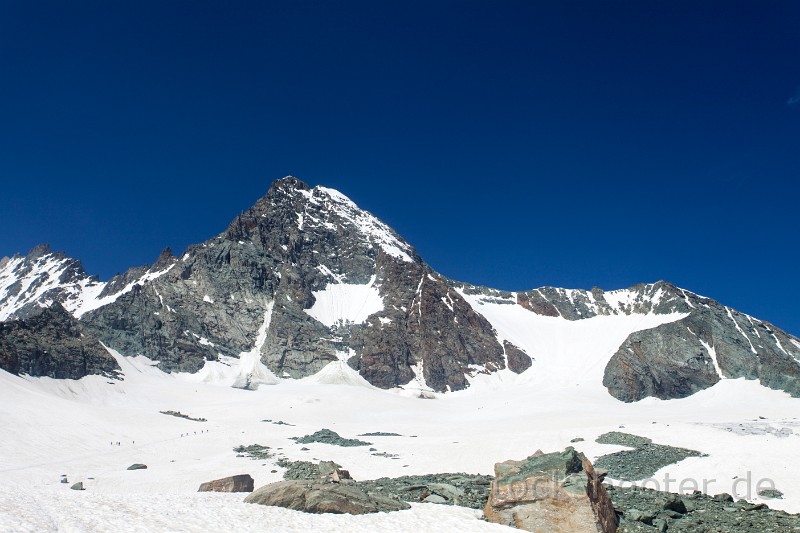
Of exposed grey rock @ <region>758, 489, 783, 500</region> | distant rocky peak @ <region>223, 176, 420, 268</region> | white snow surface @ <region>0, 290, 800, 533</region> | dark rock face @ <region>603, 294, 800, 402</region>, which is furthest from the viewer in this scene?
distant rocky peak @ <region>223, 176, 420, 268</region>

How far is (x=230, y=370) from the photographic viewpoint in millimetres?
120000

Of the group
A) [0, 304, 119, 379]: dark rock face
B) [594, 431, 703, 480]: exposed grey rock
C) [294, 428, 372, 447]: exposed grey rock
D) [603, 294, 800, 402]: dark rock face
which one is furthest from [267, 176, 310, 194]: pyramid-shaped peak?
[594, 431, 703, 480]: exposed grey rock

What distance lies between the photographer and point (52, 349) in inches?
3482

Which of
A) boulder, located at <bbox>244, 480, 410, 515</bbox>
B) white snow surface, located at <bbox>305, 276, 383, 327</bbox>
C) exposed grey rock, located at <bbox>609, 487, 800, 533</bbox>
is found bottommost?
boulder, located at <bbox>244, 480, 410, 515</bbox>

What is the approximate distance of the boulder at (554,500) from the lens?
16109 mm

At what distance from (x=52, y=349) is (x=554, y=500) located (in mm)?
93278

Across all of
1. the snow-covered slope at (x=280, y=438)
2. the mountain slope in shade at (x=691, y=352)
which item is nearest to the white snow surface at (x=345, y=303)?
the snow-covered slope at (x=280, y=438)

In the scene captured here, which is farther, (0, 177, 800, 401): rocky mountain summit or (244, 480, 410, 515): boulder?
(0, 177, 800, 401): rocky mountain summit

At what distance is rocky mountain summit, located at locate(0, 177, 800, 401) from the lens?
113188mm

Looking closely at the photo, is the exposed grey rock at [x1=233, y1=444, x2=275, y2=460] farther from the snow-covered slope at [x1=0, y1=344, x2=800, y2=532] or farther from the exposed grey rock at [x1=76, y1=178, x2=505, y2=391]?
the exposed grey rock at [x1=76, y1=178, x2=505, y2=391]

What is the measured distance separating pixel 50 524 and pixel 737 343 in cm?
12587

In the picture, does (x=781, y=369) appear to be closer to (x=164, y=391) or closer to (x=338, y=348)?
(x=338, y=348)

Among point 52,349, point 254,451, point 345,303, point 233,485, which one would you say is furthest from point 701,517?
point 345,303

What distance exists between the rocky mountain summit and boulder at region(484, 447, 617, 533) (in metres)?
87.3
